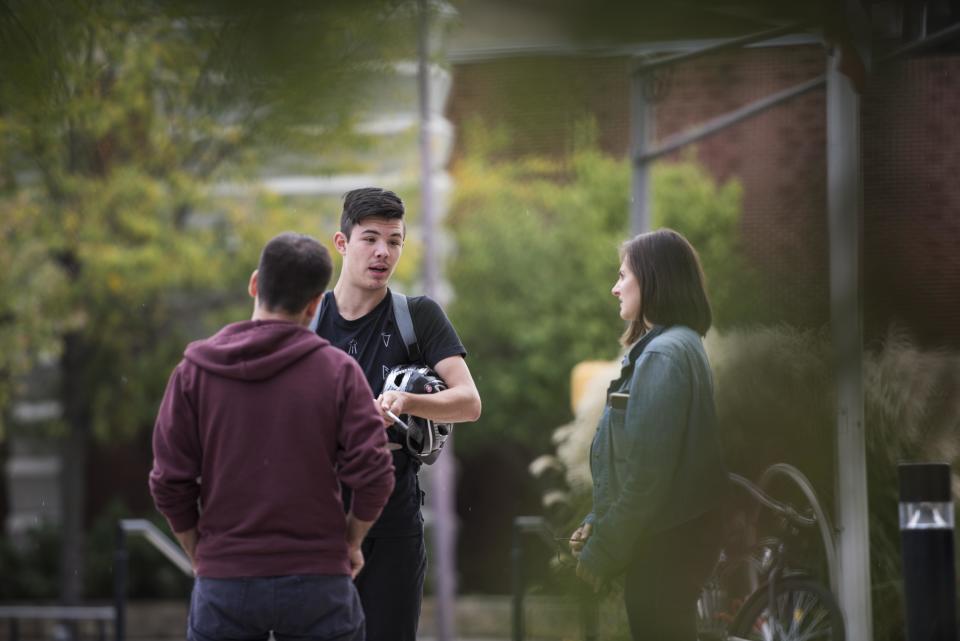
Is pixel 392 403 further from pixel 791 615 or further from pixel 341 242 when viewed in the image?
pixel 791 615

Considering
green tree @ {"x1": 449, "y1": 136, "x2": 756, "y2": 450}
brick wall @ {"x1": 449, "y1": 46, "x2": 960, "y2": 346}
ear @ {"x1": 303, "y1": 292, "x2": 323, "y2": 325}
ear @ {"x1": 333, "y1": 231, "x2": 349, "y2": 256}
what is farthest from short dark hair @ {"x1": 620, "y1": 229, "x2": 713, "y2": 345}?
green tree @ {"x1": 449, "y1": 136, "x2": 756, "y2": 450}

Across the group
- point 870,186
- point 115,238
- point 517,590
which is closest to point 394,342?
point 870,186

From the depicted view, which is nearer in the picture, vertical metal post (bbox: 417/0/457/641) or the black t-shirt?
the black t-shirt

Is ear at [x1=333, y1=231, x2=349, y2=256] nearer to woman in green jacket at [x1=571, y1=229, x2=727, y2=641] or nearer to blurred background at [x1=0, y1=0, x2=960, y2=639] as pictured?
blurred background at [x1=0, y1=0, x2=960, y2=639]

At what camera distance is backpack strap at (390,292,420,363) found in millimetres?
3098

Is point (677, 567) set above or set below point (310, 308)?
below

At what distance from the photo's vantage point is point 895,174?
1152 mm

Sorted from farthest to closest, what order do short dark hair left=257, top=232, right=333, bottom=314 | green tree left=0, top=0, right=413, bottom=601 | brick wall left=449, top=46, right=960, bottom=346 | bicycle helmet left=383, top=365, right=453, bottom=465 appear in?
1. green tree left=0, top=0, right=413, bottom=601
2. bicycle helmet left=383, top=365, right=453, bottom=465
3. short dark hair left=257, top=232, right=333, bottom=314
4. brick wall left=449, top=46, right=960, bottom=346

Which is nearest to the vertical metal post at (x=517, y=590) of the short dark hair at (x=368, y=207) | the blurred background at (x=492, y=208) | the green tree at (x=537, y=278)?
the blurred background at (x=492, y=208)

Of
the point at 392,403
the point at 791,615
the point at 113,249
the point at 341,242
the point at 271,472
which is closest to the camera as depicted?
the point at 271,472

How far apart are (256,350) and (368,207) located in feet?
2.54

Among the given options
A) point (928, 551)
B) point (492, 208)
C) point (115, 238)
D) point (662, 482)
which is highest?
point (492, 208)

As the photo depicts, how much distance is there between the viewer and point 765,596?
350cm

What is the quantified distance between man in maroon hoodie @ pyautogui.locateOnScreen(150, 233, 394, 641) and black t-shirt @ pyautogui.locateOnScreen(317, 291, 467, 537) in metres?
0.55
